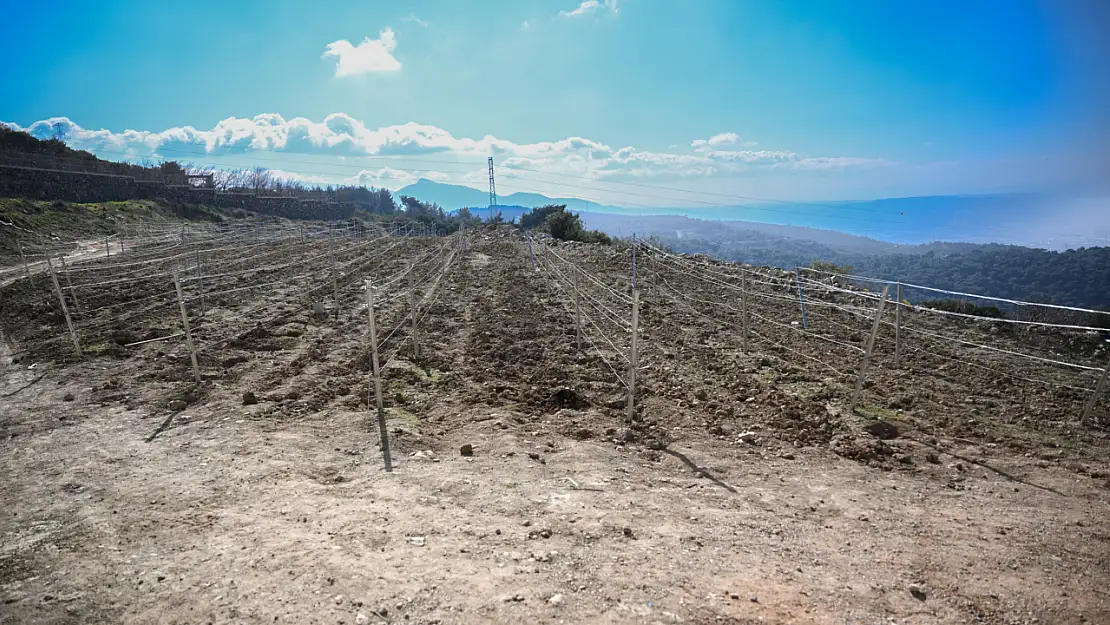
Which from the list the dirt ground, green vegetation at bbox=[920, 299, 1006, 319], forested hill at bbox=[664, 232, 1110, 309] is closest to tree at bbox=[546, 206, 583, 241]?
forested hill at bbox=[664, 232, 1110, 309]

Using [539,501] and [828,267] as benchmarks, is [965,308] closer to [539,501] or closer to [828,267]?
[828,267]

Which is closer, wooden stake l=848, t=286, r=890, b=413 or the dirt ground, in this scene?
the dirt ground

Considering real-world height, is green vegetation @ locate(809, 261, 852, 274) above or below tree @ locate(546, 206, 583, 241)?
below

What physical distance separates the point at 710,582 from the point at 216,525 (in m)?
3.50

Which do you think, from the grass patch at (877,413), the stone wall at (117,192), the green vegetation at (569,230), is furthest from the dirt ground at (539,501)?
the stone wall at (117,192)

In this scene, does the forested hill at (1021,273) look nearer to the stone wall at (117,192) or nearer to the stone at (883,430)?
the stone at (883,430)

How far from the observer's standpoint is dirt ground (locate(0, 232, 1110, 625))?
295cm

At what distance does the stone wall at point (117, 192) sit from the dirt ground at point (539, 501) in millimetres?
40555

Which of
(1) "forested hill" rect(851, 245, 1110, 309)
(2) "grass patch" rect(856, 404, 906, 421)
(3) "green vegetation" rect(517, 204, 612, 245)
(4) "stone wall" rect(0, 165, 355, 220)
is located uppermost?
(4) "stone wall" rect(0, 165, 355, 220)

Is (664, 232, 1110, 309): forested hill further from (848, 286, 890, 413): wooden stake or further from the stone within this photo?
the stone

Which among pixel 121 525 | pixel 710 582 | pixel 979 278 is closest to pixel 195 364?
pixel 121 525

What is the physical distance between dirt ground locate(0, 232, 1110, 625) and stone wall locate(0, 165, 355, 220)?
133 feet

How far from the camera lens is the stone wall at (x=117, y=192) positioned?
113 ft

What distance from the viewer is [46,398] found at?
253 inches
